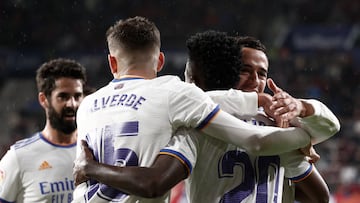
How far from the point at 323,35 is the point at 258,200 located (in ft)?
38.4

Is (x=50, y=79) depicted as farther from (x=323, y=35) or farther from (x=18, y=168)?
(x=323, y=35)

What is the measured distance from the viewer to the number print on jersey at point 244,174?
3.09m

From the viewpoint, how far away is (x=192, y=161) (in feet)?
9.79

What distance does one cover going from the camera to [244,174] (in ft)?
10.2

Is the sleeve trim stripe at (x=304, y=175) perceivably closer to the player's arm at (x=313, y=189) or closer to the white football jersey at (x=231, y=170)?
the player's arm at (x=313, y=189)

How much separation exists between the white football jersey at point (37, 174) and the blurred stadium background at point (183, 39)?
705cm

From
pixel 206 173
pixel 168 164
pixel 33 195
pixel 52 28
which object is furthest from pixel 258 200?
pixel 52 28

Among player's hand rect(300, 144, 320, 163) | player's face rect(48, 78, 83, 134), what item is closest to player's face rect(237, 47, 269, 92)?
player's hand rect(300, 144, 320, 163)

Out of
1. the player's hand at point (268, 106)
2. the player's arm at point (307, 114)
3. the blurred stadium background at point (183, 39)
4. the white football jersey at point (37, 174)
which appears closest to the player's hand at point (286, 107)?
the player's arm at point (307, 114)

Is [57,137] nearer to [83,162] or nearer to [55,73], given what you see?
[55,73]

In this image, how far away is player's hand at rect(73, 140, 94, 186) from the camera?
303 cm

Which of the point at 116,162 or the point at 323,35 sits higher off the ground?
the point at 116,162

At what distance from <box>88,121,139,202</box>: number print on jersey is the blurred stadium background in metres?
8.61

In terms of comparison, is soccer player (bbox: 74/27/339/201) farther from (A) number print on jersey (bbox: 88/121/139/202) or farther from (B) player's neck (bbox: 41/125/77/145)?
(B) player's neck (bbox: 41/125/77/145)
